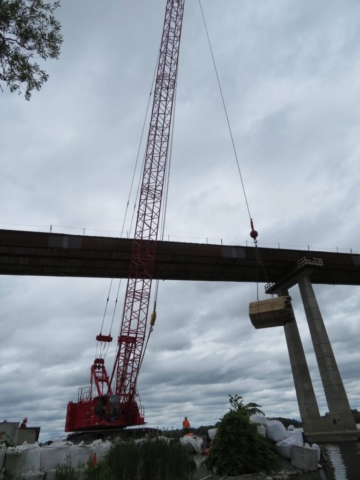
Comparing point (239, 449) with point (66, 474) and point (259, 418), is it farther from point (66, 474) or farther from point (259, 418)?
point (66, 474)

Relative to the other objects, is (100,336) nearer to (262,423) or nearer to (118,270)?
(118,270)

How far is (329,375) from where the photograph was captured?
41.6 metres

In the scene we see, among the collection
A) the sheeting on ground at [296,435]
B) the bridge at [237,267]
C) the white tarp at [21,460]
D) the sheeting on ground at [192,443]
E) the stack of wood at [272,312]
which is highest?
the bridge at [237,267]

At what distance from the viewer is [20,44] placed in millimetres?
10797

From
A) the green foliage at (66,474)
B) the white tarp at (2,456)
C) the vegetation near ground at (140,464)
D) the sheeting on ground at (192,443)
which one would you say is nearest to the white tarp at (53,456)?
the white tarp at (2,456)

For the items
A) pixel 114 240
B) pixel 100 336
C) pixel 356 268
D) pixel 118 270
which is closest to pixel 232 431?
pixel 100 336

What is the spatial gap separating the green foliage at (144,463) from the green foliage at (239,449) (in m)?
2.59

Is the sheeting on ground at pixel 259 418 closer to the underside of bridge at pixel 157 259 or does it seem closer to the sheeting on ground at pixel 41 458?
the sheeting on ground at pixel 41 458

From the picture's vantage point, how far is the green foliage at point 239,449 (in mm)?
12980

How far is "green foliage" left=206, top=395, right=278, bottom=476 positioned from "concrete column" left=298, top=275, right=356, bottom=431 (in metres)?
31.1

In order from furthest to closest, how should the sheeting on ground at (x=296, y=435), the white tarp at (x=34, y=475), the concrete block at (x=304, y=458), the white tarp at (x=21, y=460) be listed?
the sheeting on ground at (x=296, y=435), the concrete block at (x=304, y=458), the white tarp at (x=21, y=460), the white tarp at (x=34, y=475)

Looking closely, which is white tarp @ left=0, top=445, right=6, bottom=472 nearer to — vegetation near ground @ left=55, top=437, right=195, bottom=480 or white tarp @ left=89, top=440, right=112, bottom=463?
vegetation near ground @ left=55, top=437, right=195, bottom=480

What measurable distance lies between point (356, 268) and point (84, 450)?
150 ft

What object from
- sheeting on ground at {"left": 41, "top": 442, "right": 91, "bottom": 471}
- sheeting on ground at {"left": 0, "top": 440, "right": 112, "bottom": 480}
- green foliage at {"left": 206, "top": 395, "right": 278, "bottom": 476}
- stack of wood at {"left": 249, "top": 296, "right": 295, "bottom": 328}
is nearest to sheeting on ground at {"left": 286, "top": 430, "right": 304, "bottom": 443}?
green foliage at {"left": 206, "top": 395, "right": 278, "bottom": 476}
